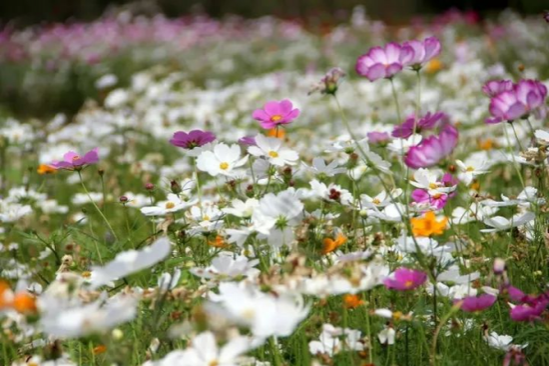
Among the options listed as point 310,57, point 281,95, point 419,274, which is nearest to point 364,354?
point 419,274

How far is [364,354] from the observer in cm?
119

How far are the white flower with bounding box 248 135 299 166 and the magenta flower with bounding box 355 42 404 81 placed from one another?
Result: 228 millimetres

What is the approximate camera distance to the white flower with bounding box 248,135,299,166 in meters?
1.52

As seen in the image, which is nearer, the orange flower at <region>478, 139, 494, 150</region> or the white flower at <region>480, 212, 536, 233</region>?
the white flower at <region>480, 212, 536, 233</region>

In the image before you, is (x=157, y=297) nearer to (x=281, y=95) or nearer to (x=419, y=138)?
(x=419, y=138)

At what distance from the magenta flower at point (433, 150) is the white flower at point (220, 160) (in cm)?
40

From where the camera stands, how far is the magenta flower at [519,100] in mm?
1386

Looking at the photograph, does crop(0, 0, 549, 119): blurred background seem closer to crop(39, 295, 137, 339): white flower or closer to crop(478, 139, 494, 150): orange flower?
crop(478, 139, 494, 150): orange flower

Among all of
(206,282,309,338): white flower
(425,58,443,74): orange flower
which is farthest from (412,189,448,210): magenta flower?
(425,58,443,74): orange flower

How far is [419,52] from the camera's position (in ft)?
5.06

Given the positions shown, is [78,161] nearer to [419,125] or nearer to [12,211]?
[12,211]

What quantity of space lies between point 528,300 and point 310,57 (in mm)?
7401

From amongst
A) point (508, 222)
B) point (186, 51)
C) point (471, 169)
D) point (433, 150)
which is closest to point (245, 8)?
point (186, 51)

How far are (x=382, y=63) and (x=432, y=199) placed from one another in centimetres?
30
